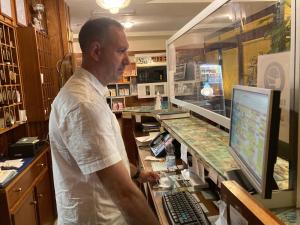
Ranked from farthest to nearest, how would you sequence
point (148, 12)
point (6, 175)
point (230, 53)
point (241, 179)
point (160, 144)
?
point (148, 12)
point (160, 144)
point (6, 175)
point (230, 53)
point (241, 179)

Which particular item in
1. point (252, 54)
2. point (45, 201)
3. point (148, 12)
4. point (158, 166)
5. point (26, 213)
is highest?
point (148, 12)

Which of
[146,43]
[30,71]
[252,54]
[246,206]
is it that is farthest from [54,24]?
[146,43]

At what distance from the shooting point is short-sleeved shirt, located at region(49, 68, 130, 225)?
0.98m

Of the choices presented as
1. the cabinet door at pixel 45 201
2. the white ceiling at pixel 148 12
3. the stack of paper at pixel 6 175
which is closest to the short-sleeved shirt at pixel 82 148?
A: the stack of paper at pixel 6 175

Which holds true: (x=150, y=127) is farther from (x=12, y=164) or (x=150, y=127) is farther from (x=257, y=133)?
(x=257, y=133)

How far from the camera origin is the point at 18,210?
2043 mm

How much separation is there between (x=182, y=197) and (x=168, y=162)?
0.67 metres

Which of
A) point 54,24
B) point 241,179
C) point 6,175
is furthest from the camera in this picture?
point 54,24

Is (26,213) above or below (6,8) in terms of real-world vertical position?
below

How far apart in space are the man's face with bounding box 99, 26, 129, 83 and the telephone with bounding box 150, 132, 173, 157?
124 cm

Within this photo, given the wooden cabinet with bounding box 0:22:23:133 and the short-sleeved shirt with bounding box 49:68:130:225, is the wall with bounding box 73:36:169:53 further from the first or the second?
the short-sleeved shirt with bounding box 49:68:130:225

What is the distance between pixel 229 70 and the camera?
1672mm

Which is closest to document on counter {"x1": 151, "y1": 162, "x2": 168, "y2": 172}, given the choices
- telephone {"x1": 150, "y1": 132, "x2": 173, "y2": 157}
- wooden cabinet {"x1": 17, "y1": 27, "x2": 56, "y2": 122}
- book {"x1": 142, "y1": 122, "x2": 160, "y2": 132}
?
telephone {"x1": 150, "y1": 132, "x2": 173, "y2": 157}

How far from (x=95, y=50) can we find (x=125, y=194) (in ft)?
1.91
